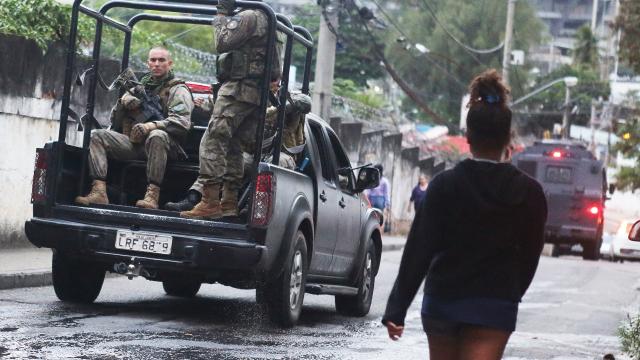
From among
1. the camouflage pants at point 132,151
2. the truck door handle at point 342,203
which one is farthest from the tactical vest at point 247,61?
the truck door handle at point 342,203

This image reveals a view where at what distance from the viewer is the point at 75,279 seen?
1127 cm

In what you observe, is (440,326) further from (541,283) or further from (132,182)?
(541,283)

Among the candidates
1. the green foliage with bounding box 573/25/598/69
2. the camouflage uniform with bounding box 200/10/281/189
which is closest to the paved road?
the camouflage uniform with bounding box 200/10/281/189

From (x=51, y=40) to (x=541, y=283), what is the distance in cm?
843

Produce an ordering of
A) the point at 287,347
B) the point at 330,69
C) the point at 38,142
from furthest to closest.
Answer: the point at 330,69, the point at 38,142, the point at 287,347

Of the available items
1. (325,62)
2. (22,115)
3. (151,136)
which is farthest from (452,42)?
(151,136)

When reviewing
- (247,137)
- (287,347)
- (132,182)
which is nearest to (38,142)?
(132,182)

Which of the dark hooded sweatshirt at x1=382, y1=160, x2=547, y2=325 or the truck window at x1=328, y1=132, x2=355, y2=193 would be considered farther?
the truck window at x1=328, y1=132, x2=355, y2=193

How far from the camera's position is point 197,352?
894 centimetres

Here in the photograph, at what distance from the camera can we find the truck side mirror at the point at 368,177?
12617 millimetres

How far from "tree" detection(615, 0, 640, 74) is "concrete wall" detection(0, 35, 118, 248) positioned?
9.32m

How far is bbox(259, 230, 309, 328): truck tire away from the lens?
1072 centimetres

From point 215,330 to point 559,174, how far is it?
26.0 m

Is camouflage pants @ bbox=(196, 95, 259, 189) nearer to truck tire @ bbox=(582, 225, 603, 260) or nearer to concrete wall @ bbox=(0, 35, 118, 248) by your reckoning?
concrete wall @ bbox=(0, 35, 118, 248)
